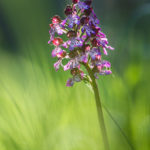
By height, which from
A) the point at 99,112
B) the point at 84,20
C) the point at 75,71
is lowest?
the point at 99,112

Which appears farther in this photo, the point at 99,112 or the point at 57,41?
the point at 57,41

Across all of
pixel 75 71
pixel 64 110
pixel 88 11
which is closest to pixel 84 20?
pixel 88 11

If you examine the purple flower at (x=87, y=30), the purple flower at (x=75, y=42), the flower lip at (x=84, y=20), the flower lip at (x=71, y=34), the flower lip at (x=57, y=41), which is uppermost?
the flower lip at (x=84, y=20)

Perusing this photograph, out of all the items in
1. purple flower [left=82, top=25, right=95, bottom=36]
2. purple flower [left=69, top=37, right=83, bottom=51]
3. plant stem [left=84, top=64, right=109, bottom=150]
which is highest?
purple flower [left=82, top=25, right=95, bottom=36]

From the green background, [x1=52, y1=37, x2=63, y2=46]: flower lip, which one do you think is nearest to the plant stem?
the green background

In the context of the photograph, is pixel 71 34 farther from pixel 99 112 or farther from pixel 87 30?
pixel 99 112

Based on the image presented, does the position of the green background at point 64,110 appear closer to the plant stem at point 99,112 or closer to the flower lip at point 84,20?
the plant stem at point 99,112

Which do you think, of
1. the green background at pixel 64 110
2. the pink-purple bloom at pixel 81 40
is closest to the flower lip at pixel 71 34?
the pink-purple bloom at pixel 81 40

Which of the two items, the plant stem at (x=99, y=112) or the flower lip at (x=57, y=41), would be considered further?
the flower lip at (x=57, y=41)

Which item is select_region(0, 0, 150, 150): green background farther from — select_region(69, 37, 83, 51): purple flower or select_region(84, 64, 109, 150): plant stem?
select_region(69, 37, 83, 51): purple flower

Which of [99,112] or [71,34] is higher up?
[71,34]

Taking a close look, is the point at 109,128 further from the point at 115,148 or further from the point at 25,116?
the point at 25,116
